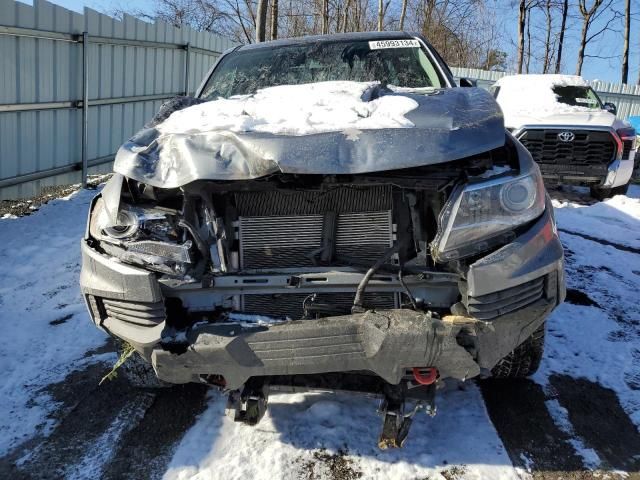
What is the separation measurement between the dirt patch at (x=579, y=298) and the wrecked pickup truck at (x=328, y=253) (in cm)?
222

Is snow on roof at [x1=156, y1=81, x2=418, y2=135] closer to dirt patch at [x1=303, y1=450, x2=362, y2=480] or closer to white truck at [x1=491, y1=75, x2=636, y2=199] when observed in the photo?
dirt patch at [x1=303, y1=450, x2=362, y2=480]

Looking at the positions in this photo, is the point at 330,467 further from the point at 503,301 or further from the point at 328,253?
the point at 503,301

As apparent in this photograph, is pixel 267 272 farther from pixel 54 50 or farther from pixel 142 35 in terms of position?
pixel 142 35

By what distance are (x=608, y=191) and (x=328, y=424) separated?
746 centimetres

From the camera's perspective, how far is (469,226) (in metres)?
2.40

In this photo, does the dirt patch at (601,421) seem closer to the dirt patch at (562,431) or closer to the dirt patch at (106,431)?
the dirt patch at (562,431)

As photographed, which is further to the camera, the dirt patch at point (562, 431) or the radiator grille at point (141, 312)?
the dirt patch at point (562, 431)

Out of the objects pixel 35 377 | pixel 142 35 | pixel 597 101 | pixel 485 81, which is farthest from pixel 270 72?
pixel 485 81

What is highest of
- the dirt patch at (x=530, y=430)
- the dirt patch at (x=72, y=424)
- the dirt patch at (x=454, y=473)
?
the dirt patch at (x=530, y=430)

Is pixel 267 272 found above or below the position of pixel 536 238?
below

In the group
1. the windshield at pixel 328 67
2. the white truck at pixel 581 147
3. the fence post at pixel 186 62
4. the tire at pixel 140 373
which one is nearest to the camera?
the tire at pixel 140 373

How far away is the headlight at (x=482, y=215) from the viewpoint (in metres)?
2.40

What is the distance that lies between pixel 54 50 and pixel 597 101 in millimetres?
8621

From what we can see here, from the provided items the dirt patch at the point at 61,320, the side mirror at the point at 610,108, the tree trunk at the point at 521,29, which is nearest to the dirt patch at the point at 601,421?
the dirt patch at the point at 61,320
